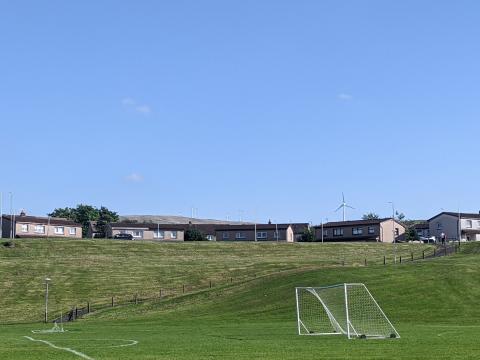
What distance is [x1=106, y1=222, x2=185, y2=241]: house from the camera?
637ft

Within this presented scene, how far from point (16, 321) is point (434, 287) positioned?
43.3 meters

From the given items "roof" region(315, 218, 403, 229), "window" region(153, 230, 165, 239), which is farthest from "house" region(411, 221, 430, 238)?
"window" region(153, 230, 165, 239)

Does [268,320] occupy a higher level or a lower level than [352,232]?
lower

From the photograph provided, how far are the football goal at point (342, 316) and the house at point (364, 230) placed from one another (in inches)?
4617

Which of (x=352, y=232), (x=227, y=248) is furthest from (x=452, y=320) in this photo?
(x=352, y=232)

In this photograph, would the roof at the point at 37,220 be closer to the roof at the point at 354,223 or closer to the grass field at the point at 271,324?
the roof at the point at 354,223

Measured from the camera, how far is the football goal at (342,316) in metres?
40.6

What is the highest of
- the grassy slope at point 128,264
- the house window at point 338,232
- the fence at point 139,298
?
the house window at point 338,232

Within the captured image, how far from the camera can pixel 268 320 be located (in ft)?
216

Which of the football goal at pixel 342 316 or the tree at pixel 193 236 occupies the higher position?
the tree at pixel 193 236

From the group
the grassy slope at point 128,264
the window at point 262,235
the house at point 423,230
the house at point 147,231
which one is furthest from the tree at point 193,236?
the house at point 423,230

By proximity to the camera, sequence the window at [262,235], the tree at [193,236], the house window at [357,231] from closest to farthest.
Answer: the tree at [193,236] < the house window at [357,231] < the window at [262,235]

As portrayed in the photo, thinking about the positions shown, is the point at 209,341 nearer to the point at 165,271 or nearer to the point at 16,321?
the point at 16,321

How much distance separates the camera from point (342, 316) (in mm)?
46188
